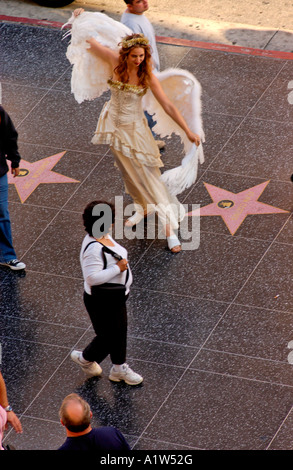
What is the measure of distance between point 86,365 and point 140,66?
2.62 metres

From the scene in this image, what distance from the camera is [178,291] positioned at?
810cm

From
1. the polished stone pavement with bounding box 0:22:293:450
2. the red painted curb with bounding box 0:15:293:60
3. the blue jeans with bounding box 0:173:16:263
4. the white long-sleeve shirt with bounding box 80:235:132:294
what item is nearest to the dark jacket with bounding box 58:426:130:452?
the polished stone pavement with bounding box 0:22:293:450

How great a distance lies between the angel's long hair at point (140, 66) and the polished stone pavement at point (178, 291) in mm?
1588

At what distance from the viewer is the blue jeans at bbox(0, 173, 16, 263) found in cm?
827

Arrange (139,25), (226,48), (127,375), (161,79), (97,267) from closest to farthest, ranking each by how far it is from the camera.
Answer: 1. (97,267)
2. (127,375)
3. (161,79)
4. (139,25)
5. (226,48)

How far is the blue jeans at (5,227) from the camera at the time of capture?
326 inches

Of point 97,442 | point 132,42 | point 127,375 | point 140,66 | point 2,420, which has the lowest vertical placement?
point 127,375

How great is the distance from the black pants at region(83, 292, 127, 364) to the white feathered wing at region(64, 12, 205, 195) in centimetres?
182

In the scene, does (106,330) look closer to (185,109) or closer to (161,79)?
(185,109)

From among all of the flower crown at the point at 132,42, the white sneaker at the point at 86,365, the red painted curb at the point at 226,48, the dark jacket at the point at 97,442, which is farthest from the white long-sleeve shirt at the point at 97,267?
the red painted curb at the point at 226,48

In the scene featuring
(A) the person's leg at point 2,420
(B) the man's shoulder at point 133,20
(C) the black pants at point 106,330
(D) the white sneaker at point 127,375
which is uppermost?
(B) the man's shoulder at point 133,20

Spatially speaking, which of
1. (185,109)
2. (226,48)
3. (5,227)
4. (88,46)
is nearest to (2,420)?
(5,227)

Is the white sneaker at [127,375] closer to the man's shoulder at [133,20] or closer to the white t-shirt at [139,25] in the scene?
the white t-shirt at [139,25]
